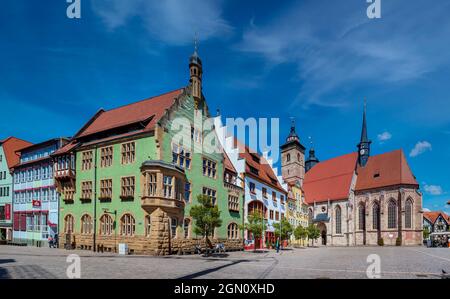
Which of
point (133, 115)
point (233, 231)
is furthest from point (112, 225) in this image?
point (233, 231)

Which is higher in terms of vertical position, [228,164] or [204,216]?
[228,164]

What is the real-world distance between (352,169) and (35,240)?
78.2 metres

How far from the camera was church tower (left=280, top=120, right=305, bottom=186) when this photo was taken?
98500 millimetres

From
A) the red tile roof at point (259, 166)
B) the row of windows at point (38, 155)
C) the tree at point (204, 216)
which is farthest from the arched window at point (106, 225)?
the red tile roof at point (259, 166)

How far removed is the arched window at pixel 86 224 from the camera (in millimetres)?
33656

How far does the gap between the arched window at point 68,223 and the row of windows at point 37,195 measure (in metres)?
3.78

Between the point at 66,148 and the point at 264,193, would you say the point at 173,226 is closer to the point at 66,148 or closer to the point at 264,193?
the point at 66,148

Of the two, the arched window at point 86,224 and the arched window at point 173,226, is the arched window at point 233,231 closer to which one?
the arched window at point 173,226

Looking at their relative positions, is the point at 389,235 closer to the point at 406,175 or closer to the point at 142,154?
the point at 406,175

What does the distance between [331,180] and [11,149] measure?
7828 cm

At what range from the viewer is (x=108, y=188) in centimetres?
3266

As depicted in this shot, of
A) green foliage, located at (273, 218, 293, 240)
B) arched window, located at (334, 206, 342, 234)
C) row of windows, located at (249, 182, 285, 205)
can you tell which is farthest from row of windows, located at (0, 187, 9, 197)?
arched window, located at (334, 206, 342, 234)

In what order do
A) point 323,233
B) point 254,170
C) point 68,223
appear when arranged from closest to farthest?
point 68,223 → point 254,170 → point 323,233
